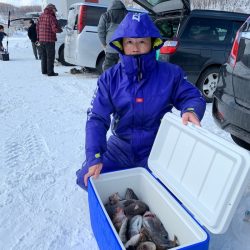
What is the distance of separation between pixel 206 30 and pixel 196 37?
240 millimetres

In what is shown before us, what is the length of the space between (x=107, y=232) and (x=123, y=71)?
112 centimetres

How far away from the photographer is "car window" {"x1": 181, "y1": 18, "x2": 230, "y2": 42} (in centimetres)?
507

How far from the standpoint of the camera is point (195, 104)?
2086 millimetres

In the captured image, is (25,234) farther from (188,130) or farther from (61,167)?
(188,130)

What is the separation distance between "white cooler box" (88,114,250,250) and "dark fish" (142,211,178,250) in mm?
39

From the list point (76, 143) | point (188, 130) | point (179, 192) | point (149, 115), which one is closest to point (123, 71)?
point (149, 115)

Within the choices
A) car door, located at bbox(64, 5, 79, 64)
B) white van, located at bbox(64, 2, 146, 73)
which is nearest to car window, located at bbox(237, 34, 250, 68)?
white van, located at bbox(64, 2, 146, 73)

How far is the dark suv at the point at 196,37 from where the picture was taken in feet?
16.3

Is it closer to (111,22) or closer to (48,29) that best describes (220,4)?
(48,29)

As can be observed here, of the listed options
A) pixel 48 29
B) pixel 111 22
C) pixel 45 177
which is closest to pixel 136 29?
pixel 45 177

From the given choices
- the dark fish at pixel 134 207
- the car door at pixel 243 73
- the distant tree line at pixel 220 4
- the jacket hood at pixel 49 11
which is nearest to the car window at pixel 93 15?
the jacket hood at pixel 49 11

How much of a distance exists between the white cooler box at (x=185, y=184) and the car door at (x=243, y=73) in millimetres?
921

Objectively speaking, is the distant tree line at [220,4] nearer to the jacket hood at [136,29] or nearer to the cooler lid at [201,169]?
the jacket hood at [136,29]

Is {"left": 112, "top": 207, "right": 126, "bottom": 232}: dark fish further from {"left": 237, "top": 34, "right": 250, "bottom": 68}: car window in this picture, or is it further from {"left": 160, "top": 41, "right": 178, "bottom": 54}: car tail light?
{"left": 160, "top": 41, "right": 178, "bottom": 54}: car tail light
